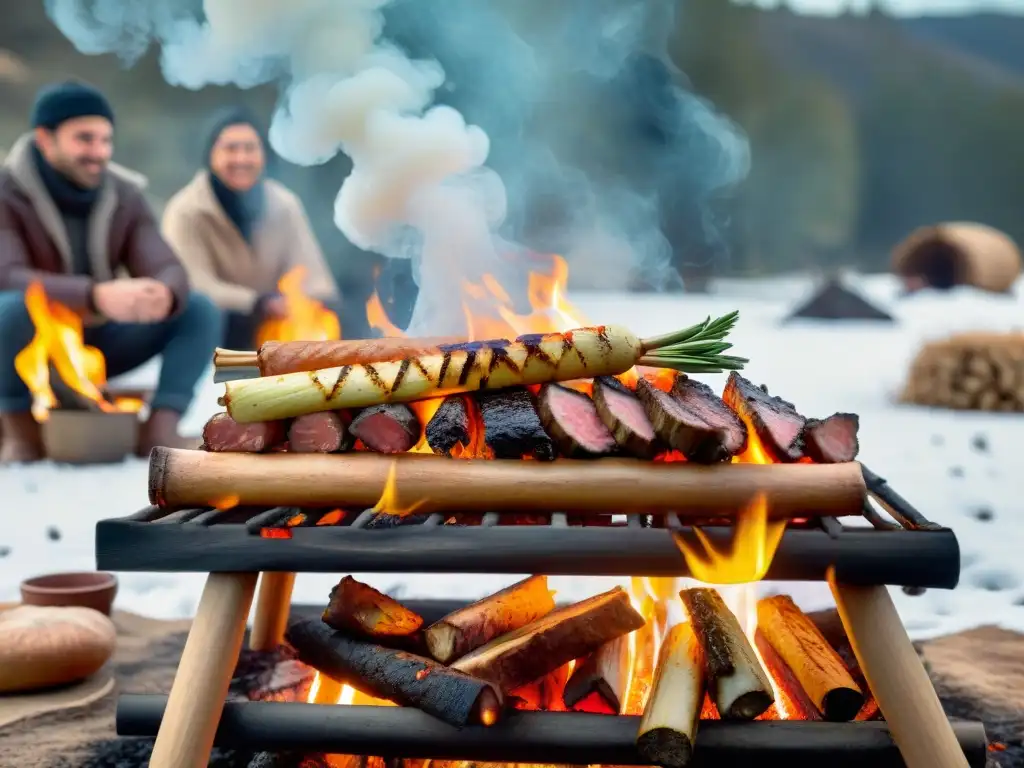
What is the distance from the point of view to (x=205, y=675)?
165cm

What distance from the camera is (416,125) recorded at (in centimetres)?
279

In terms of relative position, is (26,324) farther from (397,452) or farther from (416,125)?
(397,452)

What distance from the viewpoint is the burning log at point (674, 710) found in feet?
5.38

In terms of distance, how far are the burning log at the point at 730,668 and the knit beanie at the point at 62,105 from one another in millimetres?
Result: 4714

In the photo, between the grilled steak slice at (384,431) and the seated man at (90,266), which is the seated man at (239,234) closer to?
the seated man at (90,266)

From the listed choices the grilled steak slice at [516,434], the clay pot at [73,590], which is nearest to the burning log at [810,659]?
the grilled steak slice at [516,434]

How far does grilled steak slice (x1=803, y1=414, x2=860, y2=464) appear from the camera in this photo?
5.91 feet

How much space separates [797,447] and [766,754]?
1.81ft

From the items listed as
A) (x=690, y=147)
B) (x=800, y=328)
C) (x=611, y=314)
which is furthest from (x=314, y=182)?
(x=690, y=147)

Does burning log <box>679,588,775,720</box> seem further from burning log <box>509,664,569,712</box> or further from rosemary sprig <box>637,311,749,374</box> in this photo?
rosemary sprig <box>637,311,749,374</box>

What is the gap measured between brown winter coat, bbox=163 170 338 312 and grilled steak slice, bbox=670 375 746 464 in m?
4.81

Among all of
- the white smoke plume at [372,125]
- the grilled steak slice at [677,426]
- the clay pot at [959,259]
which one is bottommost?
the grilled steak slice at [677,426]

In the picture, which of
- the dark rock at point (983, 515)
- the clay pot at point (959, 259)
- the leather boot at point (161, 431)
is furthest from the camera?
the clay pot at point (959, 259)

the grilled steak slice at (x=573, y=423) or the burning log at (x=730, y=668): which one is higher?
the grilled steak slice at (x=573, y=423)
